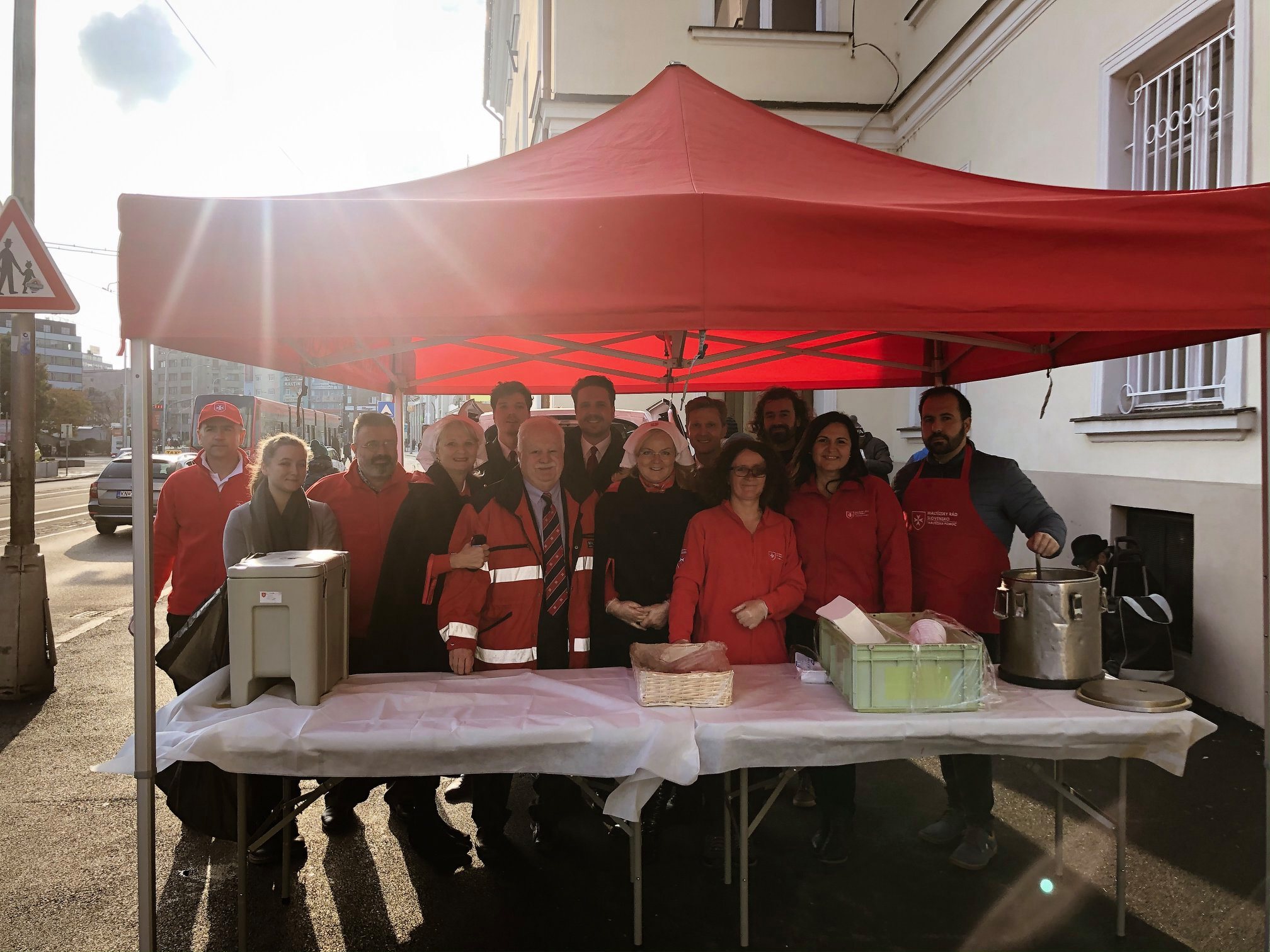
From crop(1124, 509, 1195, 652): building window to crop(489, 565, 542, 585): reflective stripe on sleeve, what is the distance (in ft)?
14.2

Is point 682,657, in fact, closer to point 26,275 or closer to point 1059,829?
point 1059,829

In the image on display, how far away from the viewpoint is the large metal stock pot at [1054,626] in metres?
2.88

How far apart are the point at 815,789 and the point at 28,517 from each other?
219 inches

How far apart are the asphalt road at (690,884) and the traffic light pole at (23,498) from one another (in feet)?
5.14

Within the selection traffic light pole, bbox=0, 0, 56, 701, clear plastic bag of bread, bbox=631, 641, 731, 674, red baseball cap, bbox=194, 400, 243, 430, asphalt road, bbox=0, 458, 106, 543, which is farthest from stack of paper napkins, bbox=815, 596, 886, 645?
asphalt road, bbox=0, 458, 106, 543

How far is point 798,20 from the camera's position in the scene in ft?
35.6

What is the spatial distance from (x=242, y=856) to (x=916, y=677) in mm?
2273

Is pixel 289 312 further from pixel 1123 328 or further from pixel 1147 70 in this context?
pixel 1147 70

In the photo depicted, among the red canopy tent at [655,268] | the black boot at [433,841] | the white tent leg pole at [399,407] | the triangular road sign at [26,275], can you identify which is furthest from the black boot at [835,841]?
the triangular road sign at [26,275]

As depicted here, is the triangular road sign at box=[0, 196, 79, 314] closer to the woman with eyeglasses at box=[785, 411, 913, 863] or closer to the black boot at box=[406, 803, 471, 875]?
the black boot at box=[406, 803, 471, 875]

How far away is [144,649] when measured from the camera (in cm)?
252

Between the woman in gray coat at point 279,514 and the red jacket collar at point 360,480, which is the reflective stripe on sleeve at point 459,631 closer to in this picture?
the woman in gray coat at point 279,514

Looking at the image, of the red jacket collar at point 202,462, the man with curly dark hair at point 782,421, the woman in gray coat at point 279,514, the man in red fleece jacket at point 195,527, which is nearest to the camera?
the woman in gray coat at point 279,514

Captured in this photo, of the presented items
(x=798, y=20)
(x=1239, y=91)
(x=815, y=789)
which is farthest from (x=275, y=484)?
(x=798, y=20)
